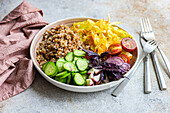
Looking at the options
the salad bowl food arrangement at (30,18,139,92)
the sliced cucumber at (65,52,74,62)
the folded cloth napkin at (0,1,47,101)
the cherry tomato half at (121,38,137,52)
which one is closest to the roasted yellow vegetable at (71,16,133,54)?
the salad bowl food arrangement at (30,18,139,92)

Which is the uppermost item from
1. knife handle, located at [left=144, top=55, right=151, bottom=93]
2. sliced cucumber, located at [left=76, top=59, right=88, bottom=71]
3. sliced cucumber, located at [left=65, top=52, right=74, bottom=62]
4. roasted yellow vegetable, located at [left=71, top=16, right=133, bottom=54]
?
roasted yellow vegetable, located at [left=71, top=16, right=133, bottom=54]

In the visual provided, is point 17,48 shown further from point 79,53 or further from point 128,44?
point 128,44

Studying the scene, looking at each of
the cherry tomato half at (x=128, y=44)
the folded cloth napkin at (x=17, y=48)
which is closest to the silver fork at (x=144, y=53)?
the cherry tomato half at (x=128, y=44)

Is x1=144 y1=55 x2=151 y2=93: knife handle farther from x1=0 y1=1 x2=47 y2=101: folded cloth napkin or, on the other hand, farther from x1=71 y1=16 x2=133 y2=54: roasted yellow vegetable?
x1=0 y1=1 x2=47 y2=101: folded cloth napkin

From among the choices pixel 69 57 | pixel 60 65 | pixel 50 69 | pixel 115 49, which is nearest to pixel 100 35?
pixel 115 49

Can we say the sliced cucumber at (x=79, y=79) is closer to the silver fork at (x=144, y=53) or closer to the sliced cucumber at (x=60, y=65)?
the sliced cucumber at (x=60, y=65)
